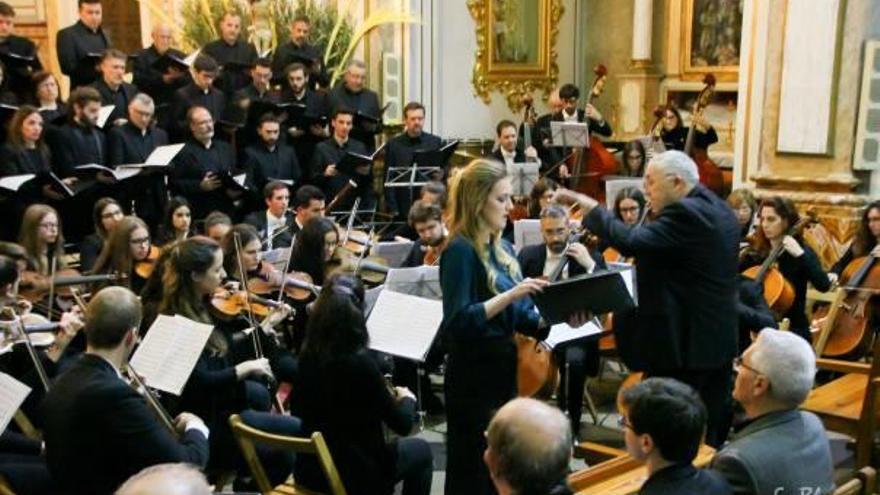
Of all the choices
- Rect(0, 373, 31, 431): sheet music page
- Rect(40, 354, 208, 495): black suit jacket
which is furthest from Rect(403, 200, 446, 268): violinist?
Rect(40, 354, 208, 495): black suit jacket

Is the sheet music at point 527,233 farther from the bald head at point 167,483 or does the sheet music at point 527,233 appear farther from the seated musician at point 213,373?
the bald head at point 167,483

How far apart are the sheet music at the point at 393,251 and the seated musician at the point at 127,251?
1381 millimetres

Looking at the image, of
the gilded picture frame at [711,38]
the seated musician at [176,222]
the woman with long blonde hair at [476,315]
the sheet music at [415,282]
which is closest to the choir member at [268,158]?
the seated musician at [176,222]

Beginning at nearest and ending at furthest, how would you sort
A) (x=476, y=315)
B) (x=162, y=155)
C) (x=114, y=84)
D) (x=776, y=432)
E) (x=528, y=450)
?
(x=528, y=450), (x=776, y=432), (x=476, y=315), (x=162, y=155), (x=114, y=84)

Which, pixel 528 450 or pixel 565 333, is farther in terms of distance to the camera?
pixel 565 333

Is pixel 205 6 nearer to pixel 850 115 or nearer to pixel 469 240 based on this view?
pixel 850 115

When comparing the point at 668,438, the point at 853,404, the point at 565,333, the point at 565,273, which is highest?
the point at 668,438

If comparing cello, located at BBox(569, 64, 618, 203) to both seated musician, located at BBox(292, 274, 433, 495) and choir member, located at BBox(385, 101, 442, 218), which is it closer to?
choir member, located at BBox(385, 101, 442, 218)

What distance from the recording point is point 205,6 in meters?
9.09

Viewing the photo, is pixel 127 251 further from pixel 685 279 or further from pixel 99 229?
pixel 685 279

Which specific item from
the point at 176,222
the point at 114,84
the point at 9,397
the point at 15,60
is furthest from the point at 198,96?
the point at 9,397

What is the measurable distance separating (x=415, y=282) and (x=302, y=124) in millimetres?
3754

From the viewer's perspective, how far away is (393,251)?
592 cm

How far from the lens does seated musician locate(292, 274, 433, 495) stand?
3.16 metres
